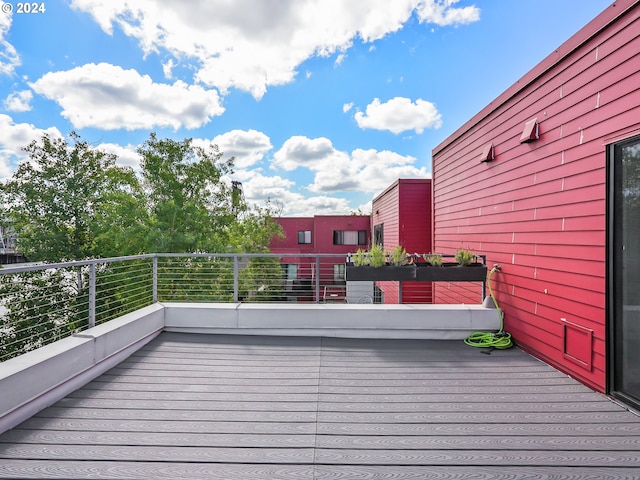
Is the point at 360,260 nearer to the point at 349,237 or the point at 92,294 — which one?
the point at 92,294

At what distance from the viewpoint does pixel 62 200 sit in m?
12.9

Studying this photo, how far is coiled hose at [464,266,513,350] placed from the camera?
354 cm

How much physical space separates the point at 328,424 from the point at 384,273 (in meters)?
2.07

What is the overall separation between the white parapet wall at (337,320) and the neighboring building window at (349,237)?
13.8 metres

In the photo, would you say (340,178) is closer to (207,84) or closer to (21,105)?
(207,84)

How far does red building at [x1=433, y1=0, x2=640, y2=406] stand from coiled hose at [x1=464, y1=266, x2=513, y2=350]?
90mm

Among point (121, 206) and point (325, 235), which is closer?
point (121, 206)

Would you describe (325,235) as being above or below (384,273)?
above

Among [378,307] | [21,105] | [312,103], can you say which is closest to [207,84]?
[312,103]

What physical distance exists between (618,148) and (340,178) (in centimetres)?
2040

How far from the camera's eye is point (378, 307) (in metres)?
3.88

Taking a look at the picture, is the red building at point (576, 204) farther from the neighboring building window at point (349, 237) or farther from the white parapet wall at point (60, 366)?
the neighboring building window at point (349, 237)

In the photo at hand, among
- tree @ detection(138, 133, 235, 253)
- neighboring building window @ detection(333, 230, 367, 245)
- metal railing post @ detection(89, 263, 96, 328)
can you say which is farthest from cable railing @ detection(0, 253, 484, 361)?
neighboring building window @ detection(333, 230, 367, 245)

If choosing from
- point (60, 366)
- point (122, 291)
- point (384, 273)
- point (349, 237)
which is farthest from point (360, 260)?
point (349, 237)
